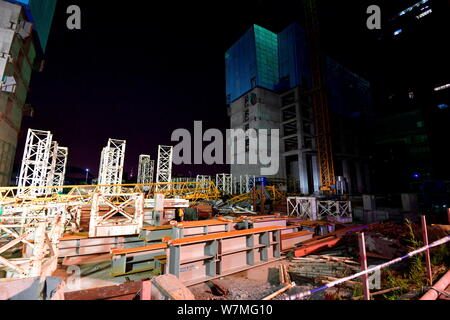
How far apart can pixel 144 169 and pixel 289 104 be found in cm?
3423

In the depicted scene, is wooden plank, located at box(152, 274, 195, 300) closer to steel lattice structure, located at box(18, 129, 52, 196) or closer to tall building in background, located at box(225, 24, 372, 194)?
steel lattice structure, located at box(18, 129, 52, 196)

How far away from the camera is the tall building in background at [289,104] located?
132 feet

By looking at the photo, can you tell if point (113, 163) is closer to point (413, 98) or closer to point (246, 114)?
point (246, 114)

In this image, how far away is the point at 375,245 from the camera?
26.9ft

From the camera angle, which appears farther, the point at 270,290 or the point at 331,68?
the point at 331,68

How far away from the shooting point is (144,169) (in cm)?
3897

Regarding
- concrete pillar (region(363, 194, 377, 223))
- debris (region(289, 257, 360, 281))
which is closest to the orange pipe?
debris (region(289, 257, 360, 281))

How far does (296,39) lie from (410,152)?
34518 mm

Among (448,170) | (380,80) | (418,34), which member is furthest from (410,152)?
(418,34)

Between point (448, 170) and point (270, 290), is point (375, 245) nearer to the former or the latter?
point (270, 290)

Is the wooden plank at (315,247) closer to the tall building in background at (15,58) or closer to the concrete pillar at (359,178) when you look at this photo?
the tall building in background at (15,58)

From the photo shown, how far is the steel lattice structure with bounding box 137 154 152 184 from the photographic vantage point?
1514 inches

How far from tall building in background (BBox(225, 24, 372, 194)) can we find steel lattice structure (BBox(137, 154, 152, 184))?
61.2 feet
